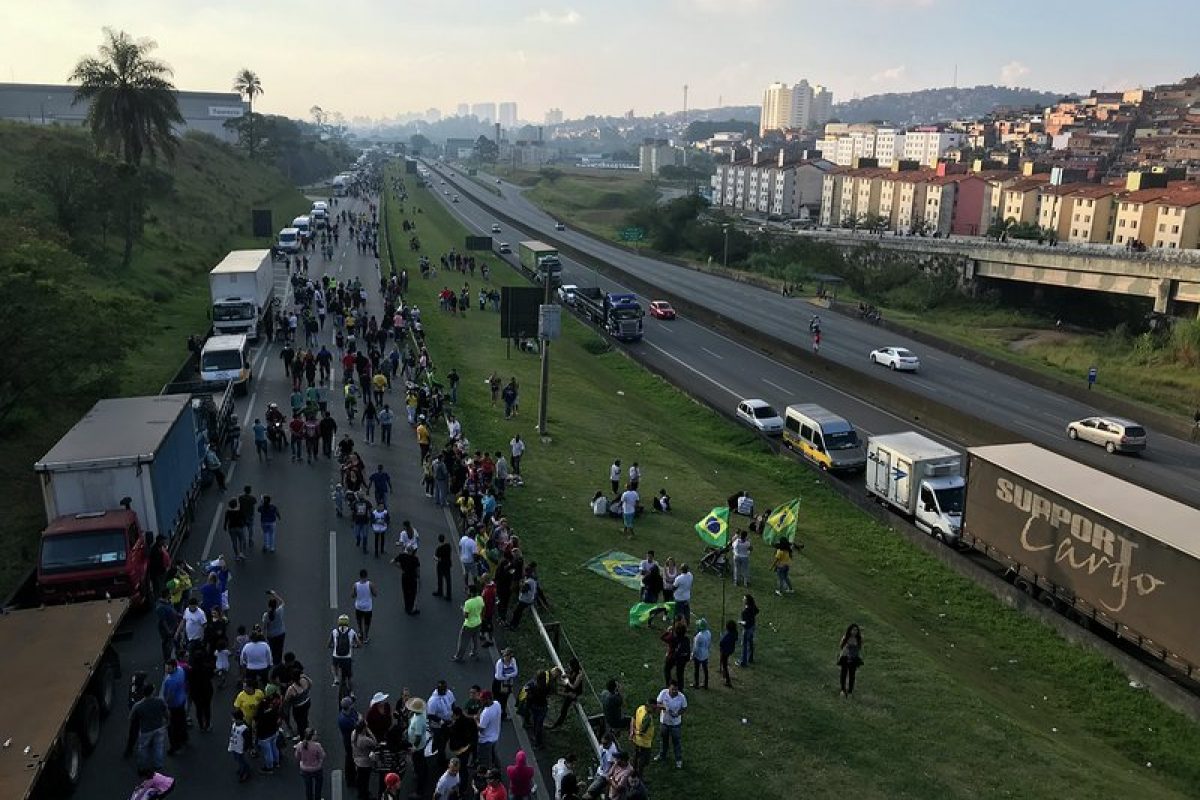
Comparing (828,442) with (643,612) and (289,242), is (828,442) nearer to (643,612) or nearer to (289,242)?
(643,612)

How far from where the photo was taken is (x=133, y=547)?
56.3 feet

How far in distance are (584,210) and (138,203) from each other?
121601 millimetres

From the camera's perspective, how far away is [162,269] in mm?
54625

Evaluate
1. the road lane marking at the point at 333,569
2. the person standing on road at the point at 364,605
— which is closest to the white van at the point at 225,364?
the road lane marking at the point at 333,569

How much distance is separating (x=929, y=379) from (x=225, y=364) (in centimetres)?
3394

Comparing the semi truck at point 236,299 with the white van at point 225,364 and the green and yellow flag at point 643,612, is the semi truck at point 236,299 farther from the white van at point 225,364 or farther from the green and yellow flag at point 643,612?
the green and yellow flag at point 643,612

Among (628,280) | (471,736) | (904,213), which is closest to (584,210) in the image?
(904,213)

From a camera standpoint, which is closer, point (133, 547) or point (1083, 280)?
point (133, 547)

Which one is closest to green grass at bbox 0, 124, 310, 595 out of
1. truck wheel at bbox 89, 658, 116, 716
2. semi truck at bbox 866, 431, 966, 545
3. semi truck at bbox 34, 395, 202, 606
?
semi truck at bbox 34, 395, 202, 606

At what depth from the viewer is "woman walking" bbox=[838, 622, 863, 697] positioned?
52.3ft

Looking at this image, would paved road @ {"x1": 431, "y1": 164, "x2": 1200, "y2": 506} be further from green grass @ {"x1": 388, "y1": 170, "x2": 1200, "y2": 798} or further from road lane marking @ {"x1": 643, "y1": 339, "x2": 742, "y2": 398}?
green grass @ {"x1": 388, "y1": 170, "x2": 1200, "y2": 798}

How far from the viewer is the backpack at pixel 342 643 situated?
48.0 feet

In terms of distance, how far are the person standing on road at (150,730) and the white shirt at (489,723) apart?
4.30 m

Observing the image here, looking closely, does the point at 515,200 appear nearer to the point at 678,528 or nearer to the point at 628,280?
the point at 628,280
